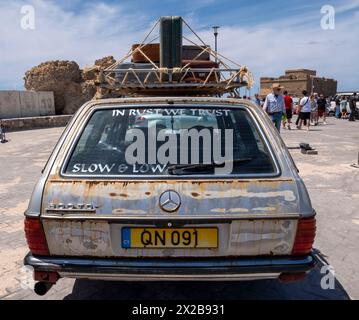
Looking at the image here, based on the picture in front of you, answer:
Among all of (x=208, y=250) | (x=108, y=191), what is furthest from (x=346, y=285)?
(x=108, y=191)

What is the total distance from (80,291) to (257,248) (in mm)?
1591

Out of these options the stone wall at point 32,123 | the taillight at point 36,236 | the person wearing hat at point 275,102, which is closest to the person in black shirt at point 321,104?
the person wearing hat at point 275,102

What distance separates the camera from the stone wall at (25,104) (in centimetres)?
2039

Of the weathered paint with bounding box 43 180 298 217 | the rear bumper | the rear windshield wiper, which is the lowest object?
the rear bumper

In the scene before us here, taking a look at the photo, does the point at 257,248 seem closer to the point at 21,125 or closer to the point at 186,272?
the point at 186,272

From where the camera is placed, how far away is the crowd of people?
979 centimetres

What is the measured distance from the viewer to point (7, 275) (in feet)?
10.5

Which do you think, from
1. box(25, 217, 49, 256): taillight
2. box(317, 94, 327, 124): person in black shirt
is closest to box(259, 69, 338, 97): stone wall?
box(317, 94, 327, 124): person in black shirt

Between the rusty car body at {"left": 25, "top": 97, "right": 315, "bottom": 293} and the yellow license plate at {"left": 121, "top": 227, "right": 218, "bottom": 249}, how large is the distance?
22mm

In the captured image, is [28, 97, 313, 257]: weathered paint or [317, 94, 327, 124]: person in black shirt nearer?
[28, 97, 313, 257]: weathered paint

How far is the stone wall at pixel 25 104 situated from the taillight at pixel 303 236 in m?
21.3

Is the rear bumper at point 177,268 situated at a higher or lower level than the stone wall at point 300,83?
lower

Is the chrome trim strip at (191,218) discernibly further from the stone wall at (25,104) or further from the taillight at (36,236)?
the stone wall at (25,104)

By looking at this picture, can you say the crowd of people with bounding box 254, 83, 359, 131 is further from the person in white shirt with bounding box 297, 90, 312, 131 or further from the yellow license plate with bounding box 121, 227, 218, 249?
the yellow license plate with bounding box 121, 227, 218, 249
